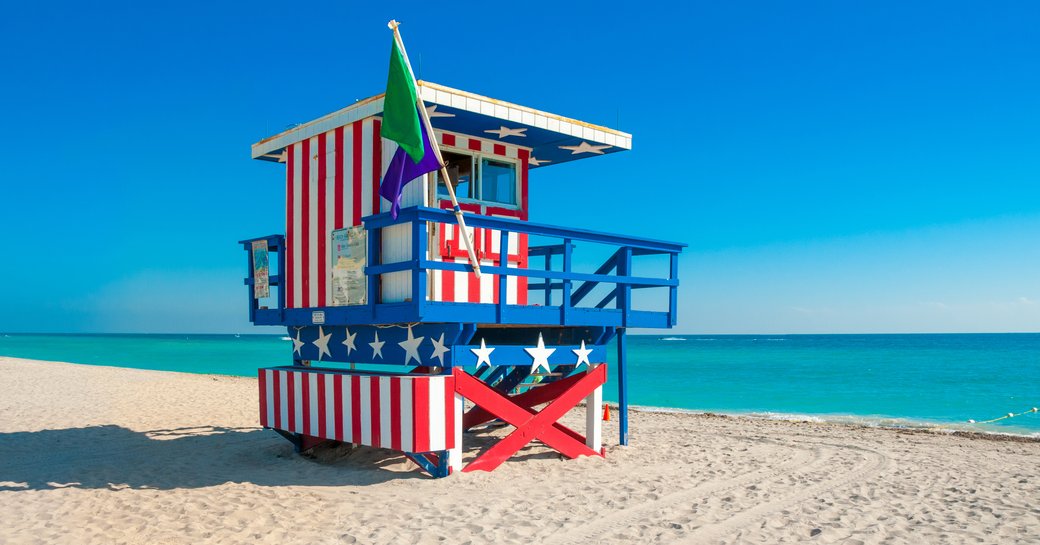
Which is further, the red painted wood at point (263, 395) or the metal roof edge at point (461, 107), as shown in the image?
the red painted wood at point (263, 395)

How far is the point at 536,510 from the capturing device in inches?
290

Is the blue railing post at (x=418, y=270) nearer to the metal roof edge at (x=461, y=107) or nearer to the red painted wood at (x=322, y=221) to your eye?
the metal roof edge at (x=461, y=107)

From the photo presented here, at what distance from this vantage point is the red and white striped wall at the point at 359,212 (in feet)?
29.0

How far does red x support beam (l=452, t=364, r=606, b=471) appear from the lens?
870 centimetres

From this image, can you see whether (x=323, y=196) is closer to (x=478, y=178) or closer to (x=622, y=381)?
(x=478, y=178)

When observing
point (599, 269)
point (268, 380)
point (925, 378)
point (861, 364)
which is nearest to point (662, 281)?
point (599, 269)

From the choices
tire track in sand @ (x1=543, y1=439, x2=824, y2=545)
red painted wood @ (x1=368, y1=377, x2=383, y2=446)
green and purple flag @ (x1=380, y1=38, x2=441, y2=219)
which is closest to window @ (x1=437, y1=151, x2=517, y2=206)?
green and purple flag @ (x1=380, y1=38, x2=441, y2=219)

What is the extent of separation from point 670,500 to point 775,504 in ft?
3.29


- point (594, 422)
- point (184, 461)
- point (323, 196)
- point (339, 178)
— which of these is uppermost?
point (339, 178)

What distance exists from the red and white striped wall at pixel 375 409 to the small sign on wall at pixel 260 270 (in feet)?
4.11

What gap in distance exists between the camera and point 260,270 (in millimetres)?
10734

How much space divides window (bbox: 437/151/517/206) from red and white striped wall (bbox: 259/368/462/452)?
242cm

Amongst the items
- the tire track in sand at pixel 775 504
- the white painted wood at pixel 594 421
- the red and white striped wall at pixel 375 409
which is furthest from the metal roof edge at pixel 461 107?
the tire track in sand at pixel 775 504

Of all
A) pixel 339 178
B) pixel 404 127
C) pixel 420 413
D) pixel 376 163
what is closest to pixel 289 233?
pixel 339 178
